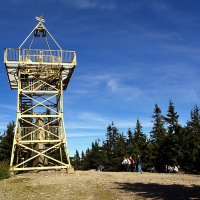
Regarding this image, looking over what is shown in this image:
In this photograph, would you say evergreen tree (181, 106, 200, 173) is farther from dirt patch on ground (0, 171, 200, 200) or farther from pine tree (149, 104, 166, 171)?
dirt patch on ground (0, 171, 200, 200)

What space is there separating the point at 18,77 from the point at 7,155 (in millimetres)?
31681

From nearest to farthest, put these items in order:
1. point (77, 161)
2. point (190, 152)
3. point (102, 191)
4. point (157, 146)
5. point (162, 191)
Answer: point (162, 191), point (102, 191), point (190, 152), point (157, 146), point (77, 161)

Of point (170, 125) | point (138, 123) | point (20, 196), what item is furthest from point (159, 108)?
point (20, 196)

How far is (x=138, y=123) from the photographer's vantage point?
99938mm

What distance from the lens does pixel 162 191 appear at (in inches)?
614

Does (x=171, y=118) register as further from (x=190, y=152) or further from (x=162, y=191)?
(x=162, y=191)

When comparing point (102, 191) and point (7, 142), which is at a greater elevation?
point (7, 142)

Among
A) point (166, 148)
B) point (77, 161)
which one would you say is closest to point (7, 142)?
point (166, 148)

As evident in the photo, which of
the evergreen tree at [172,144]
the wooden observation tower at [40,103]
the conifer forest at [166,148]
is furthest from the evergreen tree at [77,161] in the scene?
Result: the wooden observation tower at [40,103]

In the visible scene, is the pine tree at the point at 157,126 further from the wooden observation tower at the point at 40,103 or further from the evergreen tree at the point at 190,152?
the wooden observation tower at the point at 40,103

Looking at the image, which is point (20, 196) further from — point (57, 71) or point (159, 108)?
point (159, 108)

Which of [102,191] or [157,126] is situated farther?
[157,126]

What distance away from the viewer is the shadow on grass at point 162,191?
14.1 meters

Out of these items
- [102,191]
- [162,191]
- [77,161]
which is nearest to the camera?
[162,191]
